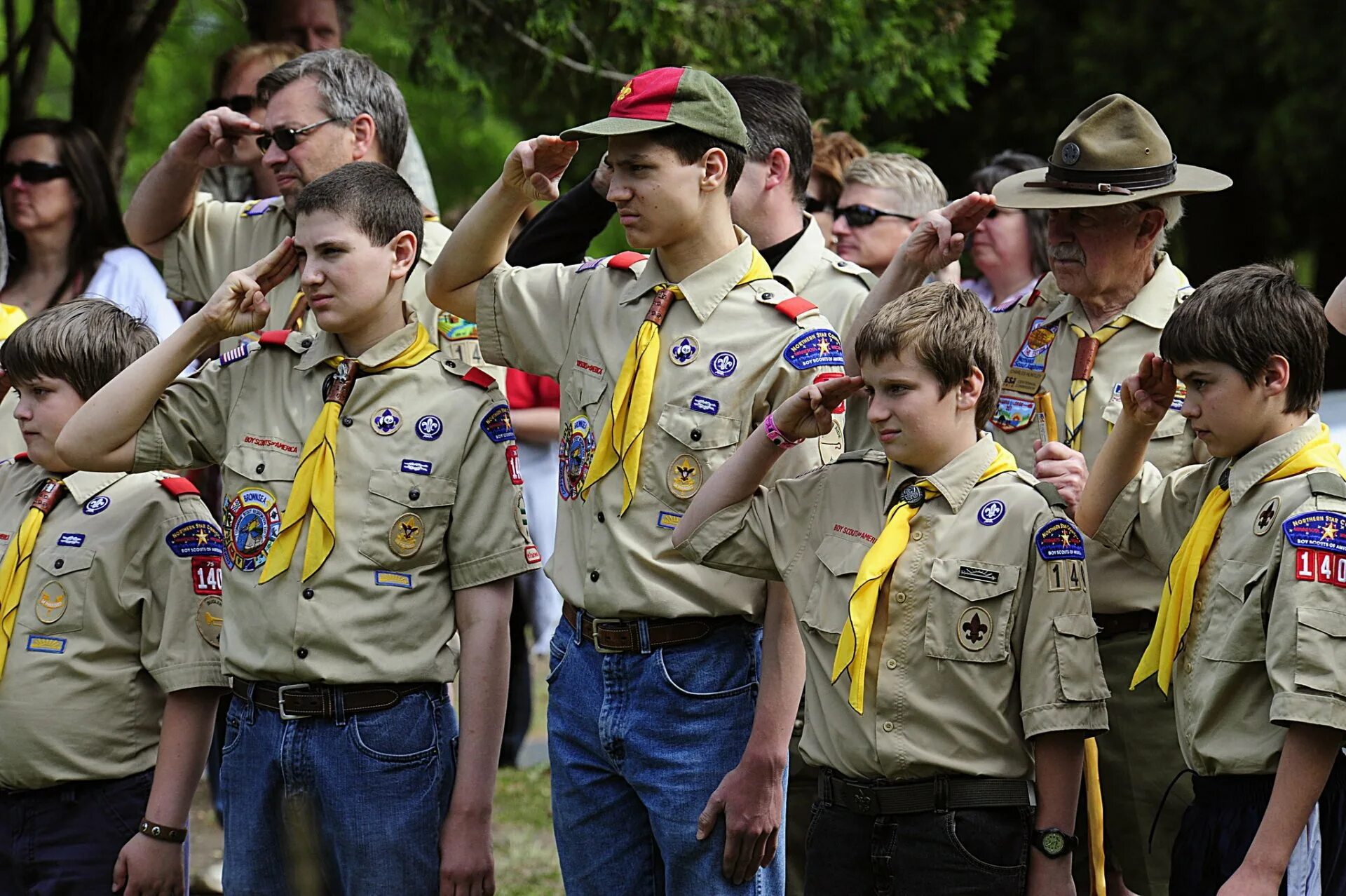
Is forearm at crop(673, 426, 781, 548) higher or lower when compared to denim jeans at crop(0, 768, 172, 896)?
higher

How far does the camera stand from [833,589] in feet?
11.5

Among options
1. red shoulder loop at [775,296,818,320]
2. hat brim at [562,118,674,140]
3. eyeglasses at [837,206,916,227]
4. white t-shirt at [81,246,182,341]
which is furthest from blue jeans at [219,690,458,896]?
eyeglasses at [837,206,916,227]

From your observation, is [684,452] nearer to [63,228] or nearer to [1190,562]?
[1190,562]

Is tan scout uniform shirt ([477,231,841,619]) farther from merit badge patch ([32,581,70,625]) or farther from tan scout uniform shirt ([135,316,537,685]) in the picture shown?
merit badge patch ([32,581,70,625])

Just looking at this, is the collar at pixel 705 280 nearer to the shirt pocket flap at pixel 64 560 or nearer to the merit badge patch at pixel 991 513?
the merit badge patch at pixel 991 513

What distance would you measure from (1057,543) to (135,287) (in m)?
3.45

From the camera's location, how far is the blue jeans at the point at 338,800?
12.4 ft

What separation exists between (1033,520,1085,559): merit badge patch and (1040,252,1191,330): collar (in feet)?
2.72

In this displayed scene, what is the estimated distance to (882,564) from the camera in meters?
3.40

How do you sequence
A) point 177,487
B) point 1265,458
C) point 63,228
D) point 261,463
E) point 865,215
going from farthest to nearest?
point 63,228 → point 865,215 → point 177,487 → point 261,463 → point 1265,458

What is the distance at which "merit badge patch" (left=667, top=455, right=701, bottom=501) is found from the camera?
146 inches

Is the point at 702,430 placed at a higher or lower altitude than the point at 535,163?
lower

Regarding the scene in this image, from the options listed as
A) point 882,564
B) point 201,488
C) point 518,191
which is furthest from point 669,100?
point 201,488

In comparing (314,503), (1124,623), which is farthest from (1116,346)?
(314,503)
